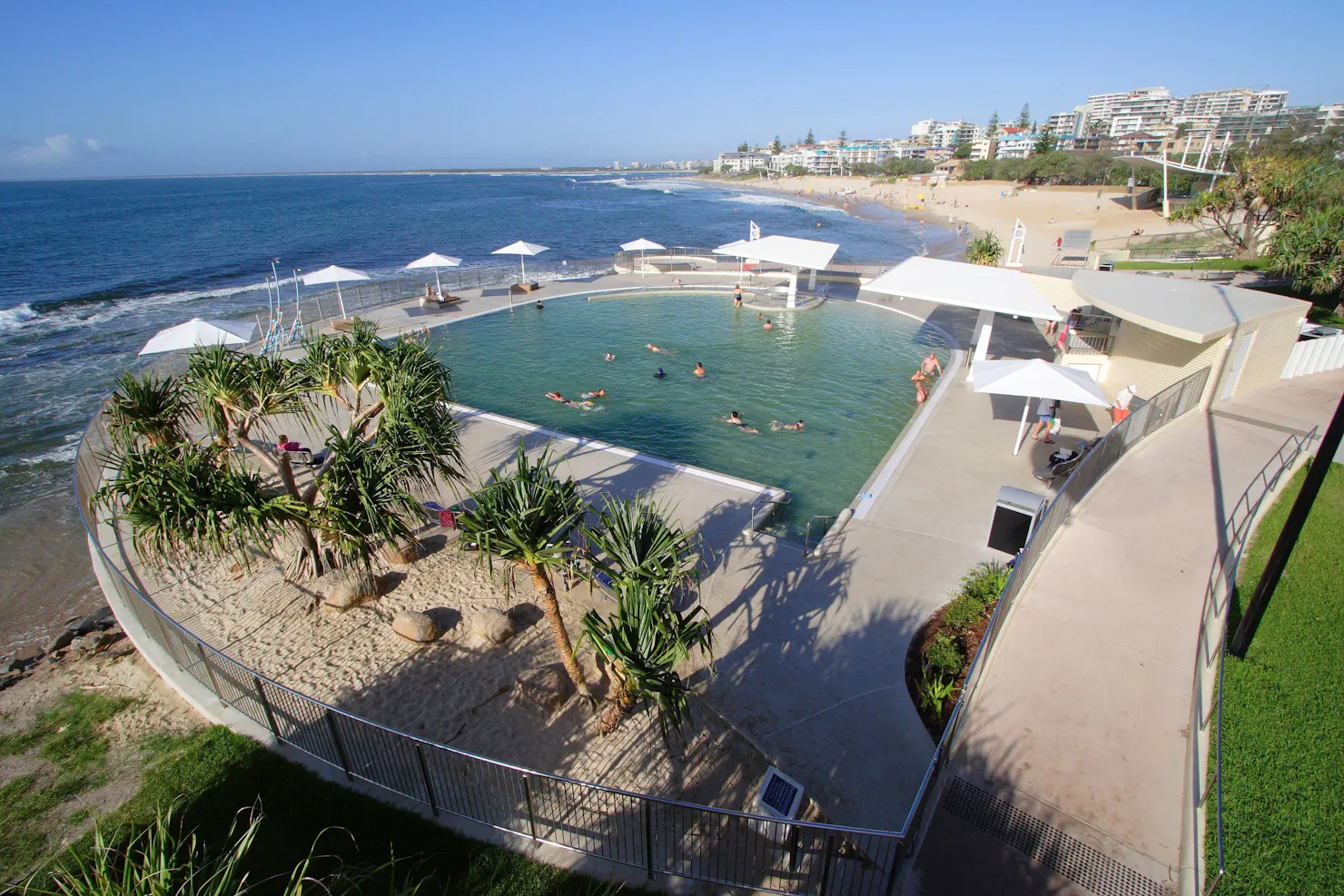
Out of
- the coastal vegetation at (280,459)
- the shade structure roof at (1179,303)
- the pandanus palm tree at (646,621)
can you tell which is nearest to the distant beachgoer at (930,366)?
the shade structure roof at (1179,303)

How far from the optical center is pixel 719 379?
21500mm

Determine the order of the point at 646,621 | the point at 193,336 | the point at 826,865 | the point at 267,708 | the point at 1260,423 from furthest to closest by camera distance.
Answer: the point at 193,336 < the point at 1260,423 < the point at 267,708 < the point at 646,621 < the point at 826,865

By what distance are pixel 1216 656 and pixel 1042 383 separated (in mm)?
7368

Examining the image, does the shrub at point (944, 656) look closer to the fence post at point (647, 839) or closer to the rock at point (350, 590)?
the fence post at point (647, 839)

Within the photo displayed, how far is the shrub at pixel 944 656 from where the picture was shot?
8.41 metres

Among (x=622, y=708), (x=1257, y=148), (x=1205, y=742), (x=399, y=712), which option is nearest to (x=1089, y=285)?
(x=1205, y=742)

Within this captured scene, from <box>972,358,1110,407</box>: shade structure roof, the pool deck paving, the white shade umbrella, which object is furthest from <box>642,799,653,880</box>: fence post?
the white shade umbrella

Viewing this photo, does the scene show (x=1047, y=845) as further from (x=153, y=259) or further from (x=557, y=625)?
(x=153, y=259)

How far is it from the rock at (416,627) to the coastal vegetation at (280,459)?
3.90ft

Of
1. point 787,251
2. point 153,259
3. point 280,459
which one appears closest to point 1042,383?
point 280,459

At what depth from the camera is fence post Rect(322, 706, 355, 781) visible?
22.4ft

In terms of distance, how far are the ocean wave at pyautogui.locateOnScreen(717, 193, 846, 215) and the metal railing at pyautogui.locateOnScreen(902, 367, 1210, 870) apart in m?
97.6

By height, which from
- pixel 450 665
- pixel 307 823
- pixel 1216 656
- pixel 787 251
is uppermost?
pixel 787 251

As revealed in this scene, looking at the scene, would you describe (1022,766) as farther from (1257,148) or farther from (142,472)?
(1257,148)
